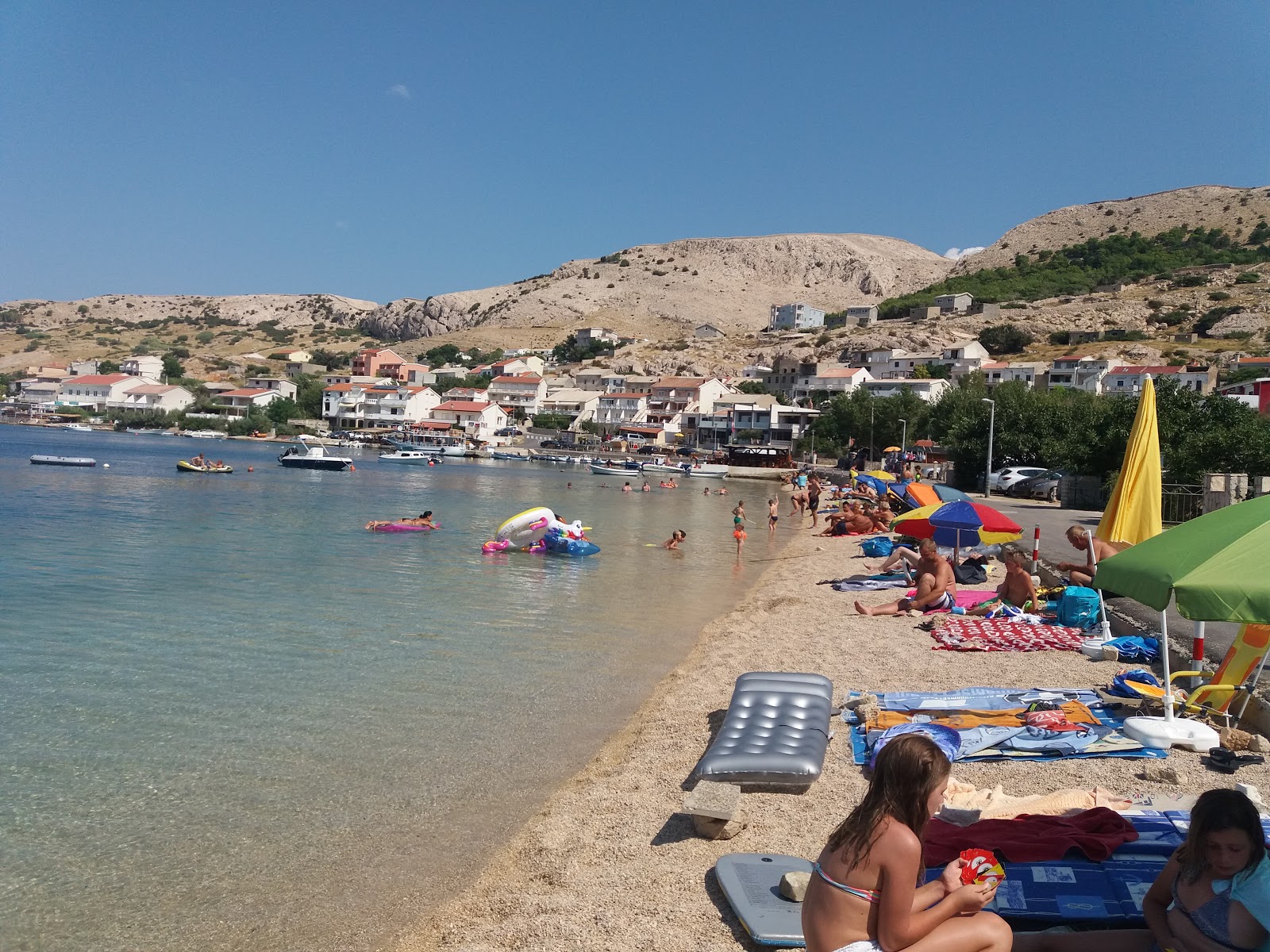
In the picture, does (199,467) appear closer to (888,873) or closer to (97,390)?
(888,873)

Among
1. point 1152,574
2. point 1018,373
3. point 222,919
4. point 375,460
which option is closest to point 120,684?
point 222,919

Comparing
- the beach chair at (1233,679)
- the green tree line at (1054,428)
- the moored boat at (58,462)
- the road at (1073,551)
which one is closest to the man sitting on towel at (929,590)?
the road at (1073,551)

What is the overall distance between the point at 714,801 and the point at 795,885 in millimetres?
1180

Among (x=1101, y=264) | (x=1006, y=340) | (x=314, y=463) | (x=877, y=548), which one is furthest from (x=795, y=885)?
(x=1101, y=264)

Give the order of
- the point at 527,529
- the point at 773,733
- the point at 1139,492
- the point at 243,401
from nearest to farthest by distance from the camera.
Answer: the point at 773,733 < the point at 1139,492 < the point at 527,529 < the point at 243,401

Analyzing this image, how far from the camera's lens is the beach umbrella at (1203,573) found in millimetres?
5793

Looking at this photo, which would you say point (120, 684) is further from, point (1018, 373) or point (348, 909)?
point (1018, 373)

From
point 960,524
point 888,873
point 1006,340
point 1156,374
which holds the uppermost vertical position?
point 1006,340

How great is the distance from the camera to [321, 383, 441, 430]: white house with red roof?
365ft

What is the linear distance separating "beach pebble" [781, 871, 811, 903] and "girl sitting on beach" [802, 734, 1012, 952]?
1.45m

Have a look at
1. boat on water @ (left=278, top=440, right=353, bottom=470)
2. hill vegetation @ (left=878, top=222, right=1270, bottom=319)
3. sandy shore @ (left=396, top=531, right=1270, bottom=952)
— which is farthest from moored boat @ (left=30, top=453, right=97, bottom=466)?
hill vegetation @ (left=878, top=222, right=1270, bottom=319)

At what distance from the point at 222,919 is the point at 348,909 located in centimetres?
72

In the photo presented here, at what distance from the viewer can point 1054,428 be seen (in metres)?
47.1

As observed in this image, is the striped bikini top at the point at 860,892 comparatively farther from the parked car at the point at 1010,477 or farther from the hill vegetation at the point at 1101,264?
the hill vegetation at the point at 1101,264
